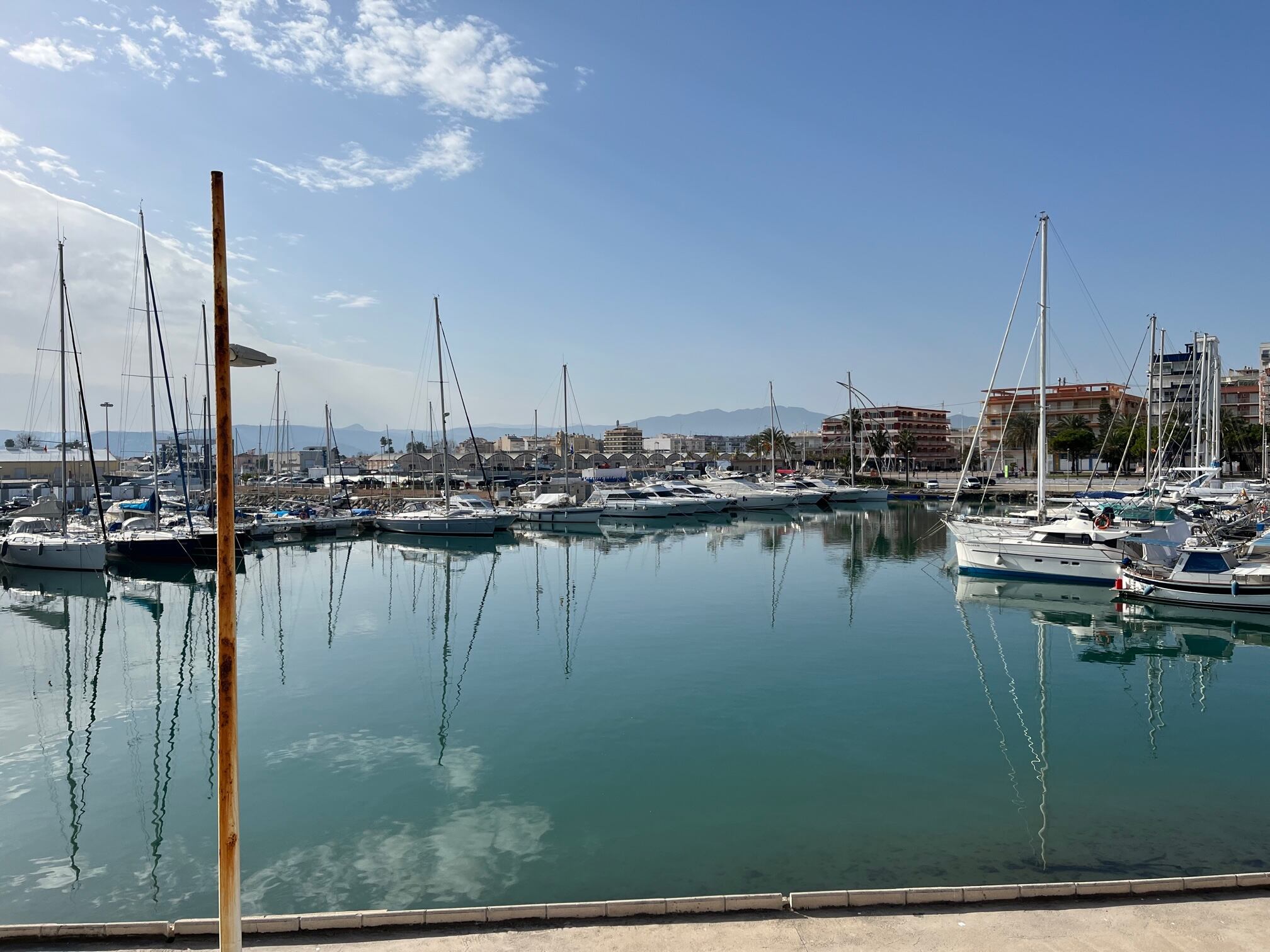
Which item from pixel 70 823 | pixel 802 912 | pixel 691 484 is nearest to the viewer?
pixel 802 912

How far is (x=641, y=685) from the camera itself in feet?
A: 66.8

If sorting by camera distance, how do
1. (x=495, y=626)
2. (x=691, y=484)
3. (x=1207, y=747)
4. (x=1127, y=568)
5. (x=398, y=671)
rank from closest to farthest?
(x=1207, y=747) < (x=398, y=671) < (x=495, y=626) < (x=1127, y=568) < (x=691, y=484)

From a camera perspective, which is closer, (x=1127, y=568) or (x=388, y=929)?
(x=388, y=929)

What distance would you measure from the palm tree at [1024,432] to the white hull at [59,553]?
358ft

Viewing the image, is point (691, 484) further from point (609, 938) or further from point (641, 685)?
point (609, 938)

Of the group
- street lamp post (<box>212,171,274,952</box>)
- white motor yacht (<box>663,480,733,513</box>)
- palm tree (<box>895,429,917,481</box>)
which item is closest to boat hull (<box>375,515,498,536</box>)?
white motor yacht (<box>663,480,733,513</box>)

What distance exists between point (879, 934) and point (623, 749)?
872 cm

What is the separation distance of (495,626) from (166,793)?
1474cm

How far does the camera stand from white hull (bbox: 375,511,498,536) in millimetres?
56969

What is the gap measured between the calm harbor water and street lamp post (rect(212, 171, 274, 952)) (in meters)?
4.76

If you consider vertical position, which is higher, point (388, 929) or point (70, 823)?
point (388, 929)

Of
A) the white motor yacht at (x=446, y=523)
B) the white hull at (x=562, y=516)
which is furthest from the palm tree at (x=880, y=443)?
the white motor yacht at (x=446, y=523)

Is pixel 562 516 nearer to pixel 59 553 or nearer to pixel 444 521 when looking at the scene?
pixel 444 521

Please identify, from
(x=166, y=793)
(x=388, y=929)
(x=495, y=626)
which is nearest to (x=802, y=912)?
(x=388, y=929)
